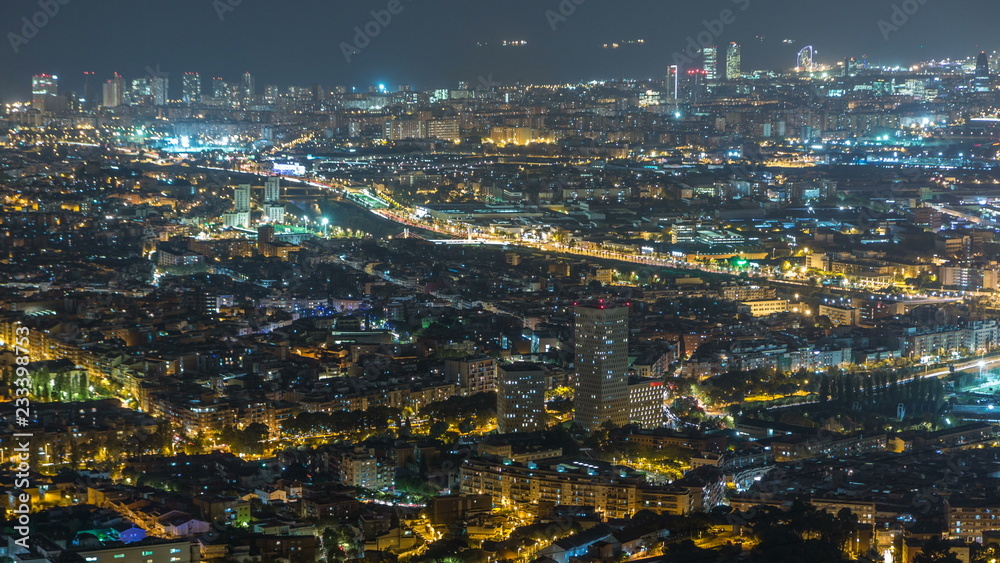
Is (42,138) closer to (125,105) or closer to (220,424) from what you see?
(125,105)

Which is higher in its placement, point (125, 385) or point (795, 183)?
point (795, 183)

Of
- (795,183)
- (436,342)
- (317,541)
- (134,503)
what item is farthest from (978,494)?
(795,183)

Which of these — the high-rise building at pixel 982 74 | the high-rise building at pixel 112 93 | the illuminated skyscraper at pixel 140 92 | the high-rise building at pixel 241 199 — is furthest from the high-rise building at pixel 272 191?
the illuminated skyscraper at pixel 140 92

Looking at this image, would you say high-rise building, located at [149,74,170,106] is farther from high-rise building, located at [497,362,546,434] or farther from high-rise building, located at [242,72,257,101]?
high-rise building, located at [497,362,546,434]

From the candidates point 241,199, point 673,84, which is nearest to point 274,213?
point 241,199

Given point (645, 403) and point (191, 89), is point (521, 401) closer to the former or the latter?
point (645, 403)

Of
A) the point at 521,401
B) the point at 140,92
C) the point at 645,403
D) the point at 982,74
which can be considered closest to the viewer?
the point at 521,401

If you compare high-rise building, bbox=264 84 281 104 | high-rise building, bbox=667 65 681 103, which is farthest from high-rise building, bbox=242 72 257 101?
high-rise building, bbox=667 65 681 103
